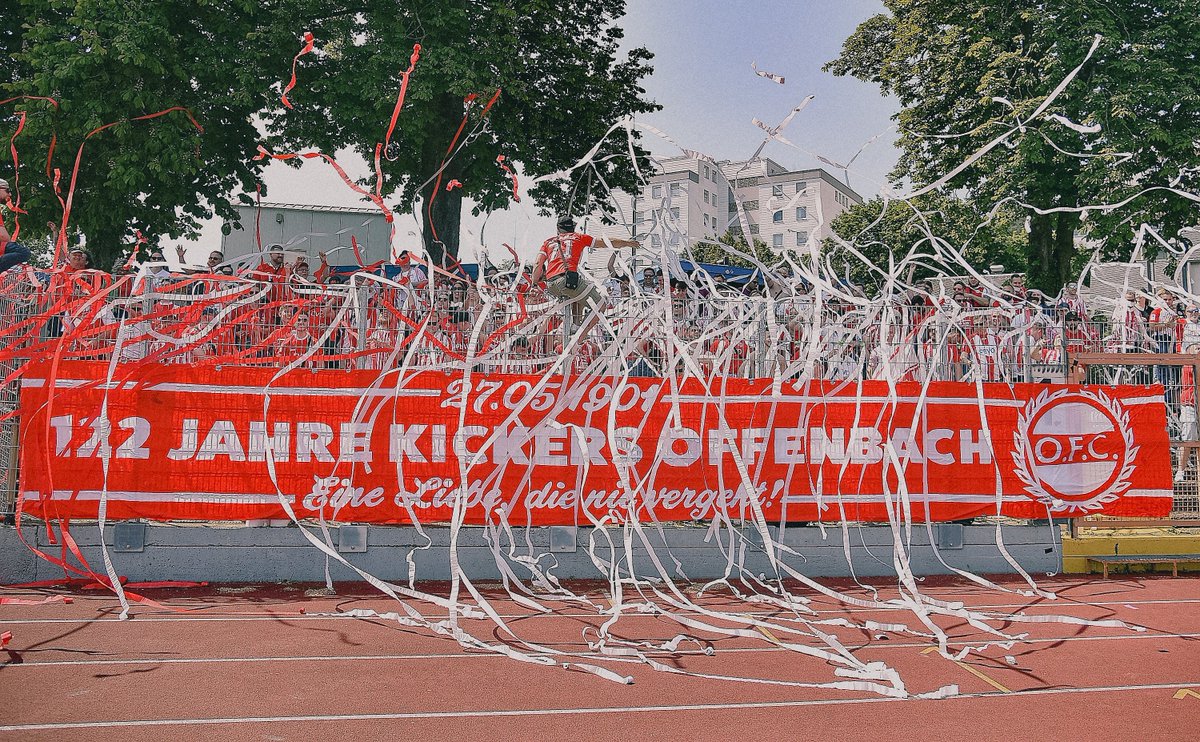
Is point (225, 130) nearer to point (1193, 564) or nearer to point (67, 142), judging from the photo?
point (67, 142)

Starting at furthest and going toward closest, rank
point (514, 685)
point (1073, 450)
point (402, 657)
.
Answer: point (1073, 450), point (402, 657), point (514, 685)

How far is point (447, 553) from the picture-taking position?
298 inches

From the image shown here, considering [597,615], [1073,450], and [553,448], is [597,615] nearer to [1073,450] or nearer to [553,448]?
[553,448]

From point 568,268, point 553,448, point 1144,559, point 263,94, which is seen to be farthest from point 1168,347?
point 263,94

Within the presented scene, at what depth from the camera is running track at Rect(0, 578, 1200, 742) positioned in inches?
159

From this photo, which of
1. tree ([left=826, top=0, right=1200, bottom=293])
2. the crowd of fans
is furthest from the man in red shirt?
tree ([left=826, top=0, right=1200, bottom=293])

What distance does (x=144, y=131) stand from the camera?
1586cm

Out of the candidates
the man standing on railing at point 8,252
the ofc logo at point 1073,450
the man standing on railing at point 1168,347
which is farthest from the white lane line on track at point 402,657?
the man standing on railing at point 1168,347

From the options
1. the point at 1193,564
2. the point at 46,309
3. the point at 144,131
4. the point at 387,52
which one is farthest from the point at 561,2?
the point at 1193,564

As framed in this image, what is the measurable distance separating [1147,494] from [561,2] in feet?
51.9

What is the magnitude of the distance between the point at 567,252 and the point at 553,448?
1.76 meters

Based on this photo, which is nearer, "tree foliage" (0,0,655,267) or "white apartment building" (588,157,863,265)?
"white apartment building" (588,157,863,265)

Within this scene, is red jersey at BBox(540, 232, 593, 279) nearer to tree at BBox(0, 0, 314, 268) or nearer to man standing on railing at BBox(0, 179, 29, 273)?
man standing on railing at BBox(0, 179, 29, 273)

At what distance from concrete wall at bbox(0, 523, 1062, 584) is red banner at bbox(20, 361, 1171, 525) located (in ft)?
0.61
